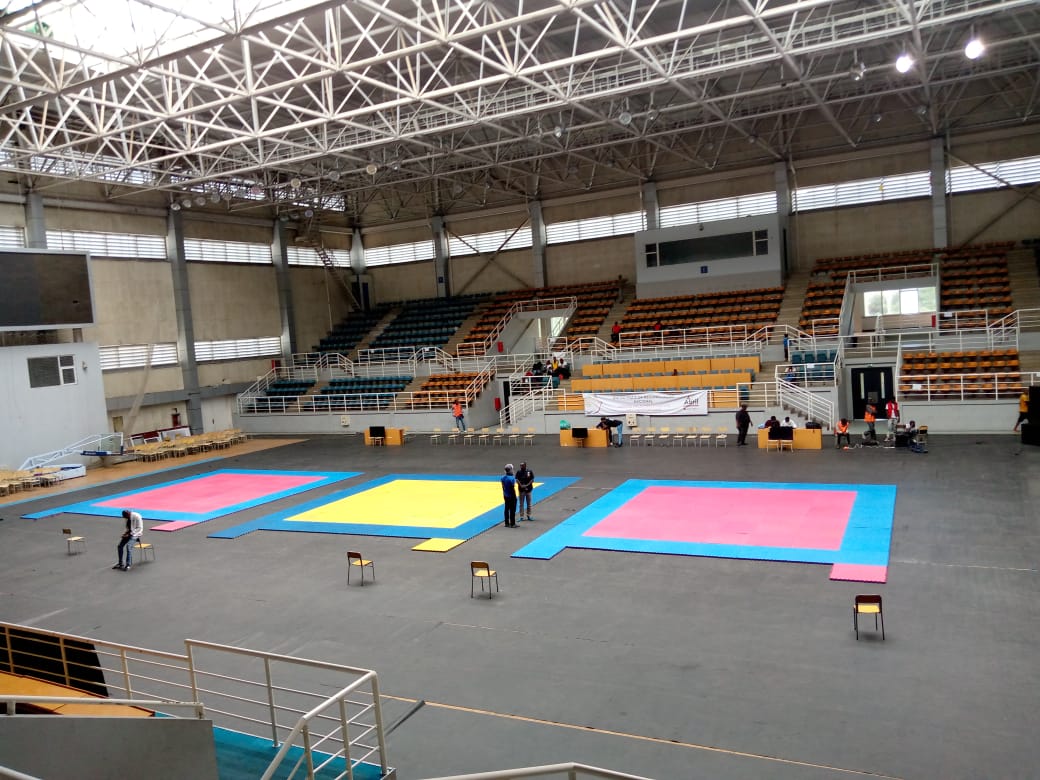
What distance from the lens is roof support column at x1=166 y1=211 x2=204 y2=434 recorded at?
3531 centimetres

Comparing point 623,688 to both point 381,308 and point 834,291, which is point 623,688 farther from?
point 381,308

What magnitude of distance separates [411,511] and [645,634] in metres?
9.07

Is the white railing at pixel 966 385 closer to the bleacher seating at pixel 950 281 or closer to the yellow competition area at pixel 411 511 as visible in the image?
the bleacher seating at pixel 950 281

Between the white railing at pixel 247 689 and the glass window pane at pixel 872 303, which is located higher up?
the glass window pane at pixel 872 303

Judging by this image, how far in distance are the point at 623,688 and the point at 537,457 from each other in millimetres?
16035

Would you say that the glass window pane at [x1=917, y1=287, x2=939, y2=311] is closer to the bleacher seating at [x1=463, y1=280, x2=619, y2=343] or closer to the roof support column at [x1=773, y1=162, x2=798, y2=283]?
the roof support column at [x1=773, y1=162, x2=798, y2=283]

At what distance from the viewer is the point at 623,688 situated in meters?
8.21

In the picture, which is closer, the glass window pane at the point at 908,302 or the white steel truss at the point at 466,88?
the white steel truss at the point at 466,88

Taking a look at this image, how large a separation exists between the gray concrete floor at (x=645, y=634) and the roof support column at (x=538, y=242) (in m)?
25.2

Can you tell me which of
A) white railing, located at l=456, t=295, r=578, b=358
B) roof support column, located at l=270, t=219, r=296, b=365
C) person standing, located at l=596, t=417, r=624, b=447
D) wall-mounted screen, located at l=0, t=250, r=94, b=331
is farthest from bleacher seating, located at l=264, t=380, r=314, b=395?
person standing, located at l=596, t=417, r=624, b=447

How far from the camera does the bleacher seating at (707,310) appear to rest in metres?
32.7

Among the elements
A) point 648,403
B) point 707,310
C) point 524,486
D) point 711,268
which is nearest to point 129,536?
point 524,486

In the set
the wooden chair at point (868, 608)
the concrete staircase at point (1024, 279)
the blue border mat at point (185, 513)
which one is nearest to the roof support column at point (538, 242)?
the blue border mat at point (185, 513)

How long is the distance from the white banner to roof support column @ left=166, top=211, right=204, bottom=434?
741 inches
